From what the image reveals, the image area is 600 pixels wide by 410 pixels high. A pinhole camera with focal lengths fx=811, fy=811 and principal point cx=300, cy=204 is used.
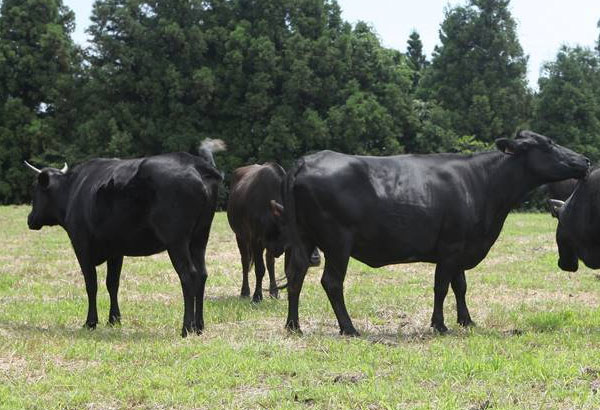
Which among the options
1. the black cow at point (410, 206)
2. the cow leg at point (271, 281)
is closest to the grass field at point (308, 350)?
the cow leg at point (271, 281)

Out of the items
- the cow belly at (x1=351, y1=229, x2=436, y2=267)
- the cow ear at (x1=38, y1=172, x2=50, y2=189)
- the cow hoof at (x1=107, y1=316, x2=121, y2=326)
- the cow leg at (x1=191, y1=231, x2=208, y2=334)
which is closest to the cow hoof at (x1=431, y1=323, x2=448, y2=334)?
the cow belly at (x1=351, y1=229, x2=436, y2=267)

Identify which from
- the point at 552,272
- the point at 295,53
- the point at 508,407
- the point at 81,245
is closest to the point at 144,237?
the point at 81,245

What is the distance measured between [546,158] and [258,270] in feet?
14.6

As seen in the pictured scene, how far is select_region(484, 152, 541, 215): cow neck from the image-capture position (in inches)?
355

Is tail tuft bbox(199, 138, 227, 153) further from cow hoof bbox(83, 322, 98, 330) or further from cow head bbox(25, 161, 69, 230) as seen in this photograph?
cow hoof bbox(83, 322, 98, 330)

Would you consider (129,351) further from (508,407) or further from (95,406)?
(508,407)

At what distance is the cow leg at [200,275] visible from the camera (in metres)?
8.55

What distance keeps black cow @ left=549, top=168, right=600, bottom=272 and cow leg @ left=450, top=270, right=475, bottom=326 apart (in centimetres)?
135

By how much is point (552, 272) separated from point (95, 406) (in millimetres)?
9873

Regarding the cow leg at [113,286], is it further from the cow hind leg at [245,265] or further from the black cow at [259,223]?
the cow hind leg at [245,265]

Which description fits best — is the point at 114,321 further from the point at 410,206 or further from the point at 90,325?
the point at 410,206

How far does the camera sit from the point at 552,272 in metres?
13.7

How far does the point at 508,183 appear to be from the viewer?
903 cm

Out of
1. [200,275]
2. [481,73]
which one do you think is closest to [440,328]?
[200,275]
